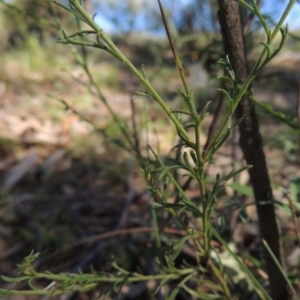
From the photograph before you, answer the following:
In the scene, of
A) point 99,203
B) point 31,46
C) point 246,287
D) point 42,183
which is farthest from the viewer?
point 31,46

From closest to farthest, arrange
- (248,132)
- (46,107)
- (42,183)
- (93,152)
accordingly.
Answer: (248,132) → (42,183) → (93,152) → (46,107)

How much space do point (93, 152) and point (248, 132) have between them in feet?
4.11

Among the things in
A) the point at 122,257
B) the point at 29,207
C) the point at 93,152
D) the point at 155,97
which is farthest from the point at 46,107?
the point at 155,97

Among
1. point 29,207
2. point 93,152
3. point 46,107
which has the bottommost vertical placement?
point 29,207

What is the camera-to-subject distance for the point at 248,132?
59 cm

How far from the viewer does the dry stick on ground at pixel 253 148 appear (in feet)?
1.79

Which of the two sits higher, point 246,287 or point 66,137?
point 66,137

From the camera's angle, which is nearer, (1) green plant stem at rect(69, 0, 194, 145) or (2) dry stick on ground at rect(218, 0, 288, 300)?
(1) green plant stem at rect(69, 0, 194, 145)

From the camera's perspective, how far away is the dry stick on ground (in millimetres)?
545

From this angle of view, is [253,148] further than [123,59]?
Yes

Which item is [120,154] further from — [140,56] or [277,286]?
[140,56]

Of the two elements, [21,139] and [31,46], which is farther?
[31,46]

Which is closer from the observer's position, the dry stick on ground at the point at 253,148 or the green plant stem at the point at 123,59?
the green plant stem at the point at 123,59

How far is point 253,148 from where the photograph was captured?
0.60 m
